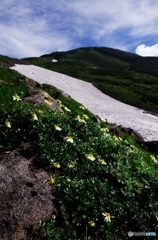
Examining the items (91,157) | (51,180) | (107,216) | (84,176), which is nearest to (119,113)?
(91,157)

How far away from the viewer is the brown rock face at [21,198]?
7.58m

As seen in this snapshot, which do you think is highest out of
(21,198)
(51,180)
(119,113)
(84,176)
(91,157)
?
(91,157)

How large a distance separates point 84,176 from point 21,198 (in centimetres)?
212

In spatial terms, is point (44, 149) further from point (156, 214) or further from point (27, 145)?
point (156, 214)

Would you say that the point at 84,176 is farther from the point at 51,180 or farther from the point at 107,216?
the point at 107,216

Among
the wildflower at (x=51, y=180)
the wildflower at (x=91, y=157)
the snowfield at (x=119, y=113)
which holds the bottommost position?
the snowfield at (x=119, y=113)

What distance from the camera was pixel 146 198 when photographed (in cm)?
919

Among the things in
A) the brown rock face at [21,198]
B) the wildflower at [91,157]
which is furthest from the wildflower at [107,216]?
the wildflower at [91,157]

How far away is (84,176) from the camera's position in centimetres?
952

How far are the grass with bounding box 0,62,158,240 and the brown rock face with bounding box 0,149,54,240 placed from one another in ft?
0.79

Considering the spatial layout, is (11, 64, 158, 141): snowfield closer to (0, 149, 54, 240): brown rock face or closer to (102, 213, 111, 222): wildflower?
(0, 149, 54, 240): brown rock face

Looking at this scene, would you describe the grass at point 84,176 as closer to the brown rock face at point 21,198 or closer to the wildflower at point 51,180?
the wildflower at point 51,180

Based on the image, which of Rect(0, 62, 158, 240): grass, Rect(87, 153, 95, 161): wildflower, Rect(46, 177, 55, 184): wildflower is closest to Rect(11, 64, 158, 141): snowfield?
Rect(0, 62, 158, 240): grass

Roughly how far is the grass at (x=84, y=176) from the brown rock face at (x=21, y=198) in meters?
0.24
